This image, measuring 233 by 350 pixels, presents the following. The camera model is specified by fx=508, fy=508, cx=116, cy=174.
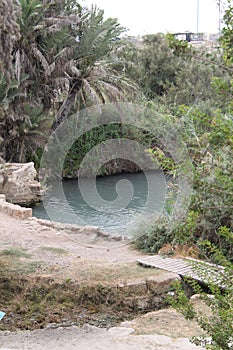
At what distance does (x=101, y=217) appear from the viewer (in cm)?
1320

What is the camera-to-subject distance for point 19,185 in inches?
580

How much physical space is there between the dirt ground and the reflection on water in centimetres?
159

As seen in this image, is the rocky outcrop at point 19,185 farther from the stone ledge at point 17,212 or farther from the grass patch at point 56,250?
the grass patch at point 56,250

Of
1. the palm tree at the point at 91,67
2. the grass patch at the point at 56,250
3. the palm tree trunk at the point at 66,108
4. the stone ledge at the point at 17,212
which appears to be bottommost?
the grass patch at the point at 56,250

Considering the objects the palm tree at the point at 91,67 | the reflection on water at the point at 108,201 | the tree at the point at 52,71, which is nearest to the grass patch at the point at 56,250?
the reflection on water at the point at 108,201

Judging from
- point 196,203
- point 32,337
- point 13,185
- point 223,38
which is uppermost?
point 223,38

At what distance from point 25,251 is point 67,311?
73.3 inches

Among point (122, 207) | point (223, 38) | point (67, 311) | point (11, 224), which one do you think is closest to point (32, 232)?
point (11, 224)

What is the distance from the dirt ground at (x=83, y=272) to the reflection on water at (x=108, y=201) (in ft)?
5.21

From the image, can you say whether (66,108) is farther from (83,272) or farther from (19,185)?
(83,272)

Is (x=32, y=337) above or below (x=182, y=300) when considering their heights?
below

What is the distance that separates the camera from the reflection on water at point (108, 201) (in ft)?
42.0

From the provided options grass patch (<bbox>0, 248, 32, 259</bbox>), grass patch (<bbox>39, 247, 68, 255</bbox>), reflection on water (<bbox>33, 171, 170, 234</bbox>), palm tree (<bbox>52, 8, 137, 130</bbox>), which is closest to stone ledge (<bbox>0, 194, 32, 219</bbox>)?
reflection on water (<bbox>33, 171, 170, 234</bbox>)

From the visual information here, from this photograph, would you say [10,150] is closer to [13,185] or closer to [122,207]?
[13,185]
